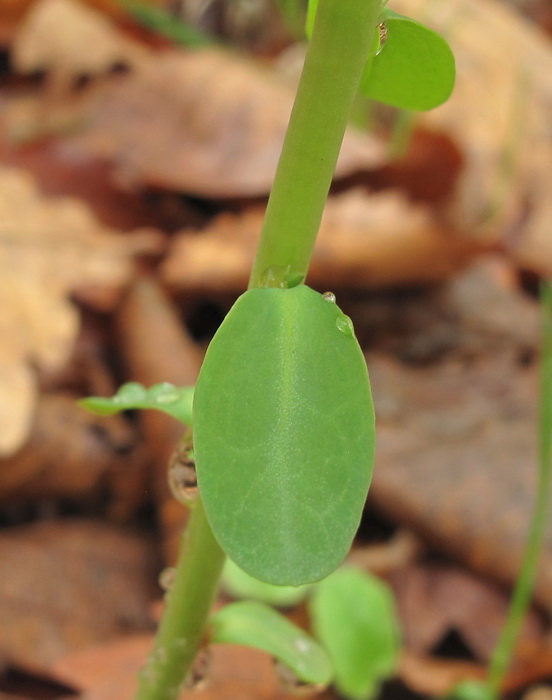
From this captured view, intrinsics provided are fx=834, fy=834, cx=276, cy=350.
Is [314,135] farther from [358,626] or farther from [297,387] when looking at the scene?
[358,626]

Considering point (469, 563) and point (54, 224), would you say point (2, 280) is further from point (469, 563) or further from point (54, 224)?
point (469, 563)

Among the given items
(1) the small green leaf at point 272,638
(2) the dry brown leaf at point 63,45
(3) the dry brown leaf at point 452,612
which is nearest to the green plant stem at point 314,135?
(1) the small green leaf at point 272,638

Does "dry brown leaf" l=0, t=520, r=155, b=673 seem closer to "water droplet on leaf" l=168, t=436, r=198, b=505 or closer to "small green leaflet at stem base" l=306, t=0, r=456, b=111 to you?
"water droplet on leaf" l=168, t=436, r=198, b=505

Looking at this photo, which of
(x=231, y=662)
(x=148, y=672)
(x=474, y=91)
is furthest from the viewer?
(x=474, y=91)

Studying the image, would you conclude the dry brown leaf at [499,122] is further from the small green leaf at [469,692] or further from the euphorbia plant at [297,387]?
the euphorbia plant at [297,387]

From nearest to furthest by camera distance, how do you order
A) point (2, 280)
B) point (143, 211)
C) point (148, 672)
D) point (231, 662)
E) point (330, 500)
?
point (330, 500) → point (148, 672) → point (231, 662) → point (2, 280) → point (143, 211)

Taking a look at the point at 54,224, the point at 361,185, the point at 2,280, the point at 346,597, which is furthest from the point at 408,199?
the point at 346,597
